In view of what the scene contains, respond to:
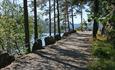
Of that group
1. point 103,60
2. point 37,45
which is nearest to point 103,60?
point 103,60

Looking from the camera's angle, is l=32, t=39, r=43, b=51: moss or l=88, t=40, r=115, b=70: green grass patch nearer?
l=88, t=40, r=115, b=70: green grass patch

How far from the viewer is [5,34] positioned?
45.1 m

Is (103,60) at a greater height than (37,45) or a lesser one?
greater

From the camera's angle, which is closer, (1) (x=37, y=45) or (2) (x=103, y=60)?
(2) (x=103, y=60)

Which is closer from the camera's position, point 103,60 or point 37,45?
point 103,60

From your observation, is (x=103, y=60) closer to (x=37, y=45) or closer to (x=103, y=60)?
(x=103, y=60)

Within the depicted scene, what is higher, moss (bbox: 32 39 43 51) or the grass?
the grass

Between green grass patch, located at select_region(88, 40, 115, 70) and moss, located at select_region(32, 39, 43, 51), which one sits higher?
green grass patch, located at select_region(88, 40, 115, 70)

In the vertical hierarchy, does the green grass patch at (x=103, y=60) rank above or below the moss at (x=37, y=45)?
above

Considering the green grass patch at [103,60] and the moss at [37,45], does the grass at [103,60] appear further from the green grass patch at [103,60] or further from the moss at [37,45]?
the moss at [37,45]

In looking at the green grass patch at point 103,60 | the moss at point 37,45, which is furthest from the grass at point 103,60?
the moss at point 37,45

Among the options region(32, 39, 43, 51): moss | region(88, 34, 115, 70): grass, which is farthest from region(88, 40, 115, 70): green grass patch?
region(32, 39, 43, 51): moss

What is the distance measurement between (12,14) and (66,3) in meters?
22.7

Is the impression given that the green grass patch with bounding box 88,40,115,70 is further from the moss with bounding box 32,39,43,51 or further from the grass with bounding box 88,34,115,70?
the moss with bounding box 32,39,43,51
